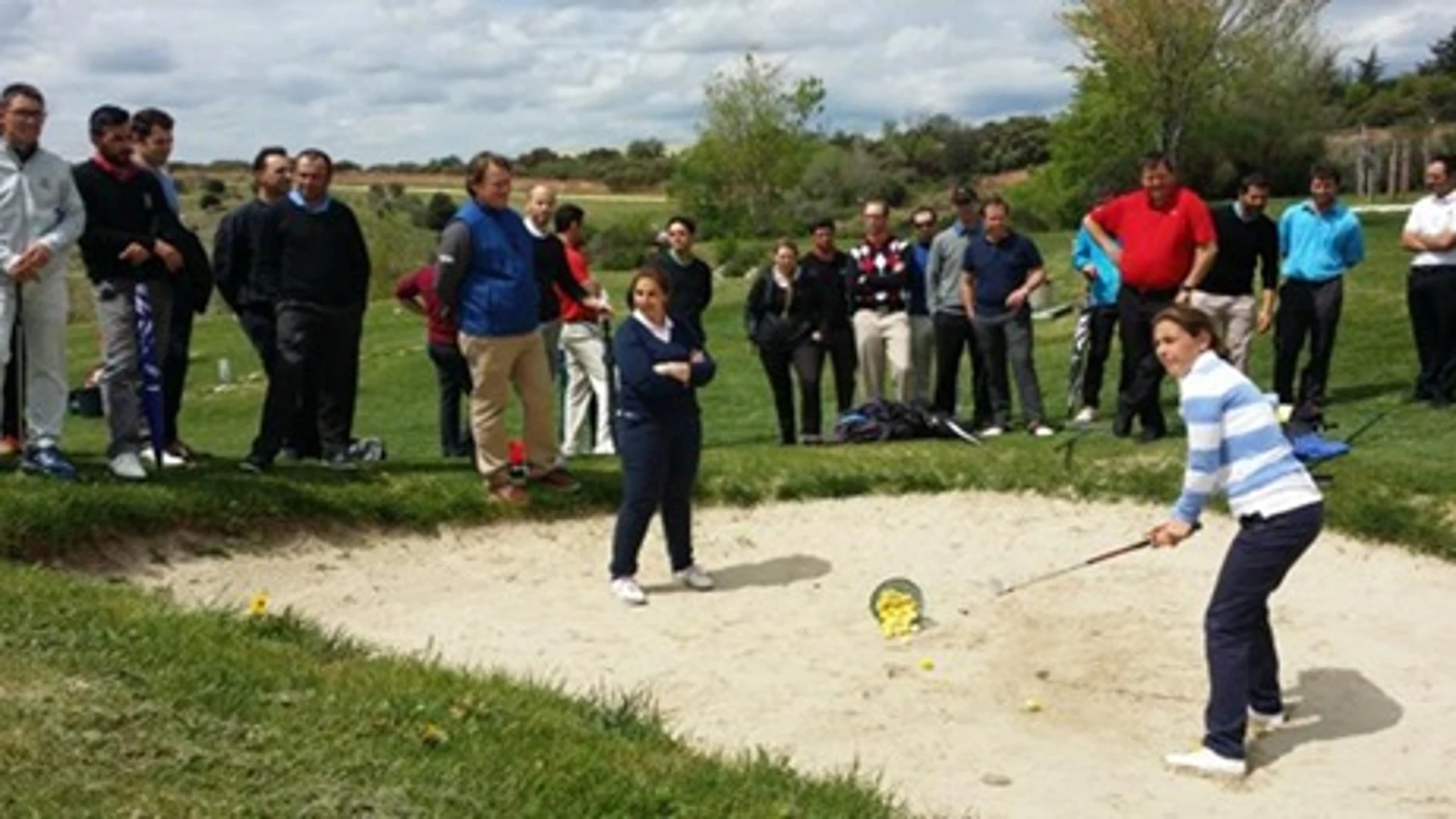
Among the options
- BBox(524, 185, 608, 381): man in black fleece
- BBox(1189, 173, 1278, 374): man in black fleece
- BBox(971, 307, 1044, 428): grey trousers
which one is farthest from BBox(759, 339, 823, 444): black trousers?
BBox(1189, 173, 1278, 374): man in black fleece

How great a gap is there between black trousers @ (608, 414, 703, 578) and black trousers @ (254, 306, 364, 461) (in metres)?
2.75

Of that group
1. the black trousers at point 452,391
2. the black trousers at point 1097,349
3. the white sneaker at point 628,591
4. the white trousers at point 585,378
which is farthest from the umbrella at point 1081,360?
the white sneaker at point 628,591

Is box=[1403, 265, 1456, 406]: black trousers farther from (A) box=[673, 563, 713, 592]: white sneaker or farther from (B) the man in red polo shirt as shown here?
(A) box=[673, 563, 713, 592]: white sneaker

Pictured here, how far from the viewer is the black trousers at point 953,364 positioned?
47.2 feet

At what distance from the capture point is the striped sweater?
705 centimetres

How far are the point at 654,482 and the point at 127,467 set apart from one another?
11.3ft

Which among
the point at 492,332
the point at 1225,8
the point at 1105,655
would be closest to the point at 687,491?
the point at 492,332

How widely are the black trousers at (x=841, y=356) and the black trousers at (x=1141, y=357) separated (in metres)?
2.49

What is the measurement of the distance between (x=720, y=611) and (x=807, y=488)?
2659 mm

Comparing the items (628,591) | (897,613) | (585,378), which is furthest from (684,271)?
(897,613)

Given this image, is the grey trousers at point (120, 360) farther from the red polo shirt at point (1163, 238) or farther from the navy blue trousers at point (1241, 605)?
the red polo shirt at point (1163, 238)

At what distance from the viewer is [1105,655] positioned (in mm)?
8641

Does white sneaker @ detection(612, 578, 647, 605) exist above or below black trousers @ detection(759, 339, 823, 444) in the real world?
below

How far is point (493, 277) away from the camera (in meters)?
10.5
